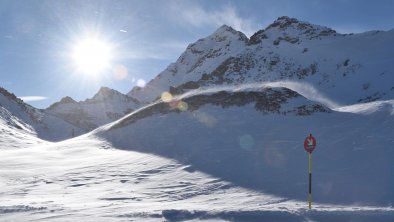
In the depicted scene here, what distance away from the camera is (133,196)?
13.2 metres

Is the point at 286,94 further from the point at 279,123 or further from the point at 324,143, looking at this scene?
the point at 324,143

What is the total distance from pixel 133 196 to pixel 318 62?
200 ft

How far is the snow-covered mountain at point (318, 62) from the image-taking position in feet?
169

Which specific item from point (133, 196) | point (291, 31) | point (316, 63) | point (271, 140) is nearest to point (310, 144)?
point (133, 196)

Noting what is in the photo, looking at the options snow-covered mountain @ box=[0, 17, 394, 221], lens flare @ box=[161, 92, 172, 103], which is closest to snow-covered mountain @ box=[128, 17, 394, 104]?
lens flare @ box=[161, 92, 172, 103]

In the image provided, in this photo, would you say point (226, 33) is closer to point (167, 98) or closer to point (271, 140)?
point (167, 98)

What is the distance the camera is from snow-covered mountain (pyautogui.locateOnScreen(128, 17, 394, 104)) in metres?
51.4

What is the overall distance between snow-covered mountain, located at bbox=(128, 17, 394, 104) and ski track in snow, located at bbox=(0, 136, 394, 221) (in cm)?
2897

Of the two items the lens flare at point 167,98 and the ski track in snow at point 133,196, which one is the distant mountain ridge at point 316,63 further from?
the ski track in snow at point 133,196

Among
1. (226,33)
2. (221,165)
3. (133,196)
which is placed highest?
(226,33)

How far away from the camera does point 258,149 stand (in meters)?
21.6

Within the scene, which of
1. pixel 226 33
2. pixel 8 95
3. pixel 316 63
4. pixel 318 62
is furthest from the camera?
pixel 226 33

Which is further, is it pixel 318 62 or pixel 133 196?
pixel 318 62

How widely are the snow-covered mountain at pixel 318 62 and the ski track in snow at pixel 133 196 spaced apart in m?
29.0
